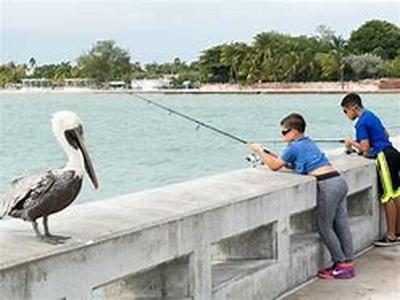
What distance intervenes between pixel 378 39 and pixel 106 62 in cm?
3482

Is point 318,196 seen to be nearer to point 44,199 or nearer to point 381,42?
point 44,199

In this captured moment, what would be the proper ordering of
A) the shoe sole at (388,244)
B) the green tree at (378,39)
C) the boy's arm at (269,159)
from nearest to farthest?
the boy's arm at (269,159)
the shoe sole at (388,244)
the green tree at (378,39)

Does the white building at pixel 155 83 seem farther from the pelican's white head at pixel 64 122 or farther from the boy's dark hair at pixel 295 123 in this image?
the pelican's white head at pixel 64 122

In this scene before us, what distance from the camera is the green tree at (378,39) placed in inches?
4840

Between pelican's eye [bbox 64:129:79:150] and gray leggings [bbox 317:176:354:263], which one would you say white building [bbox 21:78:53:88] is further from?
pelican's eye [bbox 64:129:79:150]

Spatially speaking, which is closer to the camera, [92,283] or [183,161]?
[92,283]

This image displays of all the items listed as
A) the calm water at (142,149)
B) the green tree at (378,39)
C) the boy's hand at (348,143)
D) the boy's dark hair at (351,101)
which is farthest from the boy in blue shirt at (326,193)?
the green tree at (378,39)

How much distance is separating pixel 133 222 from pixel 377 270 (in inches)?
106

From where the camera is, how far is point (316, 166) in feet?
22.0

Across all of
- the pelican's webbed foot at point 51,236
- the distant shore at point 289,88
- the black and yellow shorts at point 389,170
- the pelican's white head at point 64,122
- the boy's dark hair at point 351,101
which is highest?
the pelican's white head at point 64,122

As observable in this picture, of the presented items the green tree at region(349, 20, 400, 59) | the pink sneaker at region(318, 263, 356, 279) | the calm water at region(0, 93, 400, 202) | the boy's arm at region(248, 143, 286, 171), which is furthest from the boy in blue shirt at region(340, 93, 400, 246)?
the green tree at region(349, 20, 400, 59)

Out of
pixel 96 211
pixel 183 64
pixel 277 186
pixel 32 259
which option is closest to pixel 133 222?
pixel 96 211

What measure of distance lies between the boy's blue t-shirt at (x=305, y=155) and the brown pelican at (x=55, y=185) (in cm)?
251

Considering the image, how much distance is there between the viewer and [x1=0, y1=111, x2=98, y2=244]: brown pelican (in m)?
4.27
